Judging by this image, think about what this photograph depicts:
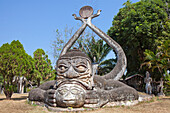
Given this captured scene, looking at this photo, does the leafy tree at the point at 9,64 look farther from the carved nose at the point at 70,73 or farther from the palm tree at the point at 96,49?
the palm tree at the point at 96,49

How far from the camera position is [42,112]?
5.36m

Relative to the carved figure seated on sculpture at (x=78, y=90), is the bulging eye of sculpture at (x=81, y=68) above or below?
above

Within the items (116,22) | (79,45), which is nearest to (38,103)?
(116,22)

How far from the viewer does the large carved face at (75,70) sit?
229 inches

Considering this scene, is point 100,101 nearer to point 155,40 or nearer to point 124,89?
point 124,89

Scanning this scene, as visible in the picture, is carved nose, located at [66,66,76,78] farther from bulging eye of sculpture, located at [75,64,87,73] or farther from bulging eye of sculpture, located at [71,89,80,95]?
bulging eye of sculpture, located at [71,89,80,95]

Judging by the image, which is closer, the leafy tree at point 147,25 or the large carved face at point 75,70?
the large carved face at point 75,70

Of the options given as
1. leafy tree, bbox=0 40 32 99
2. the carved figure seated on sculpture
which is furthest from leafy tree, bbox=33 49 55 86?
the carved figure seated on sculpture

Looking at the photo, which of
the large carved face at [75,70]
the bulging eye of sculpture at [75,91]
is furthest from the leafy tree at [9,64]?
the bulging eye of sculpture at [75,91]

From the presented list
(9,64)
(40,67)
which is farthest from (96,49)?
(9,64)

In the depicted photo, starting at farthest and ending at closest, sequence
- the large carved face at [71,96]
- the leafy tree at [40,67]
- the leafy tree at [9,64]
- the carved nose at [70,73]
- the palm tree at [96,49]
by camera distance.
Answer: the palm tree at [96,49] → the leafy tree at [40,67] → the leafy tree at [9,64] → the carved nose at [70,73] → the large carved face at [71,96]

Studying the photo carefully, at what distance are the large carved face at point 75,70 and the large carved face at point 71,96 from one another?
30cm

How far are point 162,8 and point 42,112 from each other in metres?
13.9

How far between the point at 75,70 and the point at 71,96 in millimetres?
952
